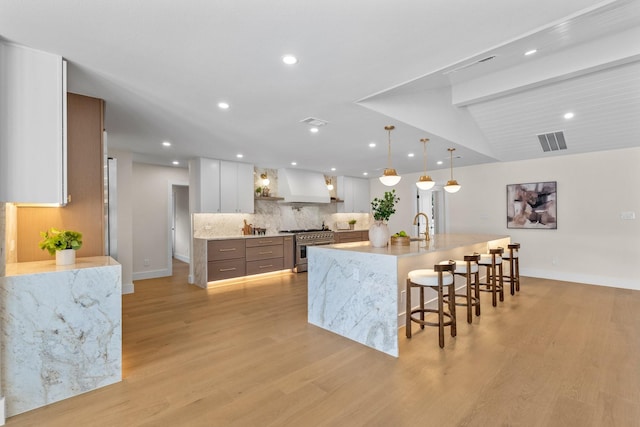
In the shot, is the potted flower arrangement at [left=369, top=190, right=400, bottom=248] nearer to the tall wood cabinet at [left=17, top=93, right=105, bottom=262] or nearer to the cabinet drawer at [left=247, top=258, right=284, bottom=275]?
the tall wood cabinet at [left=17, top=93, right=105, bottom=262]

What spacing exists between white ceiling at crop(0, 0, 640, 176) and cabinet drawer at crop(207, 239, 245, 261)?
5.55ft

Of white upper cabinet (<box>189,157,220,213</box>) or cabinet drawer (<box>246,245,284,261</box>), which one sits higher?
white upper cabinet (<box>189,157,220,213</box>)

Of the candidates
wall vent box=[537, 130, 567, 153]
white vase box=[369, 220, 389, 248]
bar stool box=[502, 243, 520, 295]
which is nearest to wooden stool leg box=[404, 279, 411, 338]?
white vase box=[369, 220, 389, 248]

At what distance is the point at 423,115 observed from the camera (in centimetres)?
398

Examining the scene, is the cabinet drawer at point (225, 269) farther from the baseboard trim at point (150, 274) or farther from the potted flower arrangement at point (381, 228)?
the potted flower arrangement at point (381, 228)

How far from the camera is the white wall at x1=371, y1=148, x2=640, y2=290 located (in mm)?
5109

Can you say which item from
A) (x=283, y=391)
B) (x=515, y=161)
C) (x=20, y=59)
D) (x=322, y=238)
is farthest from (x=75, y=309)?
(x=515, y=161)

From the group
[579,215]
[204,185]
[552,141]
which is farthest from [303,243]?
[579,215]

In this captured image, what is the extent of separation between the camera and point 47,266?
2322 mm

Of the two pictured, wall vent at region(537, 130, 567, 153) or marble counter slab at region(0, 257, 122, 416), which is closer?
marble counter slab at region(0, 257, 122, 416)

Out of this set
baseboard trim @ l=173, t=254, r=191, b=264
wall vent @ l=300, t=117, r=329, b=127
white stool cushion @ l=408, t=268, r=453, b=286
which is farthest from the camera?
baseboard trim @ l=173, t=254, r=191, b=264

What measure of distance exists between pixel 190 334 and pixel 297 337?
121 cm

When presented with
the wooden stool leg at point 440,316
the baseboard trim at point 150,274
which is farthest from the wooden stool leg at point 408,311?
the baseboard trim at point 150,274

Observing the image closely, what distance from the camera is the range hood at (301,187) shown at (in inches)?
277
